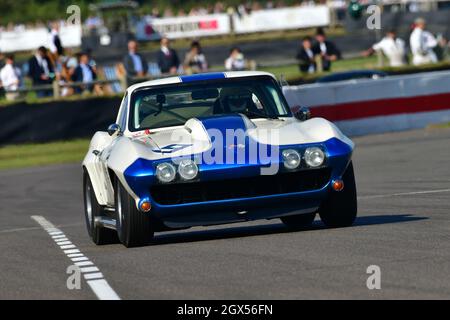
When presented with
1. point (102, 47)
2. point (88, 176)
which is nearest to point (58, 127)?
point (88, 176)

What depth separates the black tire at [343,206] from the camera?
10551 mm

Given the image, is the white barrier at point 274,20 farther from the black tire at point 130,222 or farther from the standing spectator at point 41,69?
the black tire at point 130,222

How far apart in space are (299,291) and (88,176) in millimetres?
4774

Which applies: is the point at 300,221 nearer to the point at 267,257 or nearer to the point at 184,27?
the point at 267,257

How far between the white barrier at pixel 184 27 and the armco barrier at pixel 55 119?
35308 mm

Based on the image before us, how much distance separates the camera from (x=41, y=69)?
97.2ft

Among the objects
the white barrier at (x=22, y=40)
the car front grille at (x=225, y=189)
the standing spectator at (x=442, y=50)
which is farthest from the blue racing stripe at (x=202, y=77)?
the white barrier at (x=22, y=40)

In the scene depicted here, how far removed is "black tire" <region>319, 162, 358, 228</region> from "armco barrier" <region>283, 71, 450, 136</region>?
13770mm

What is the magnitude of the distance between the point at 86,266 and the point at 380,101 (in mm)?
16216

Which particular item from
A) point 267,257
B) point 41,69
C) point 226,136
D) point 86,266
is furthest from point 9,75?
point 267,257

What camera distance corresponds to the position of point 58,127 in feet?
86.2

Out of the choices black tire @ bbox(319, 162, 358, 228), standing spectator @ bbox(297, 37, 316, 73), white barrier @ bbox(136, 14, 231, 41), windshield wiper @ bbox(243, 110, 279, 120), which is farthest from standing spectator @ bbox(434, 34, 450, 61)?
black tire @ bbox(319, 162, 358, 228)

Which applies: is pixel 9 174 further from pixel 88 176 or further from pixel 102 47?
pixel 102 47

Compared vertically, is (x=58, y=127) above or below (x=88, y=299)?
below
